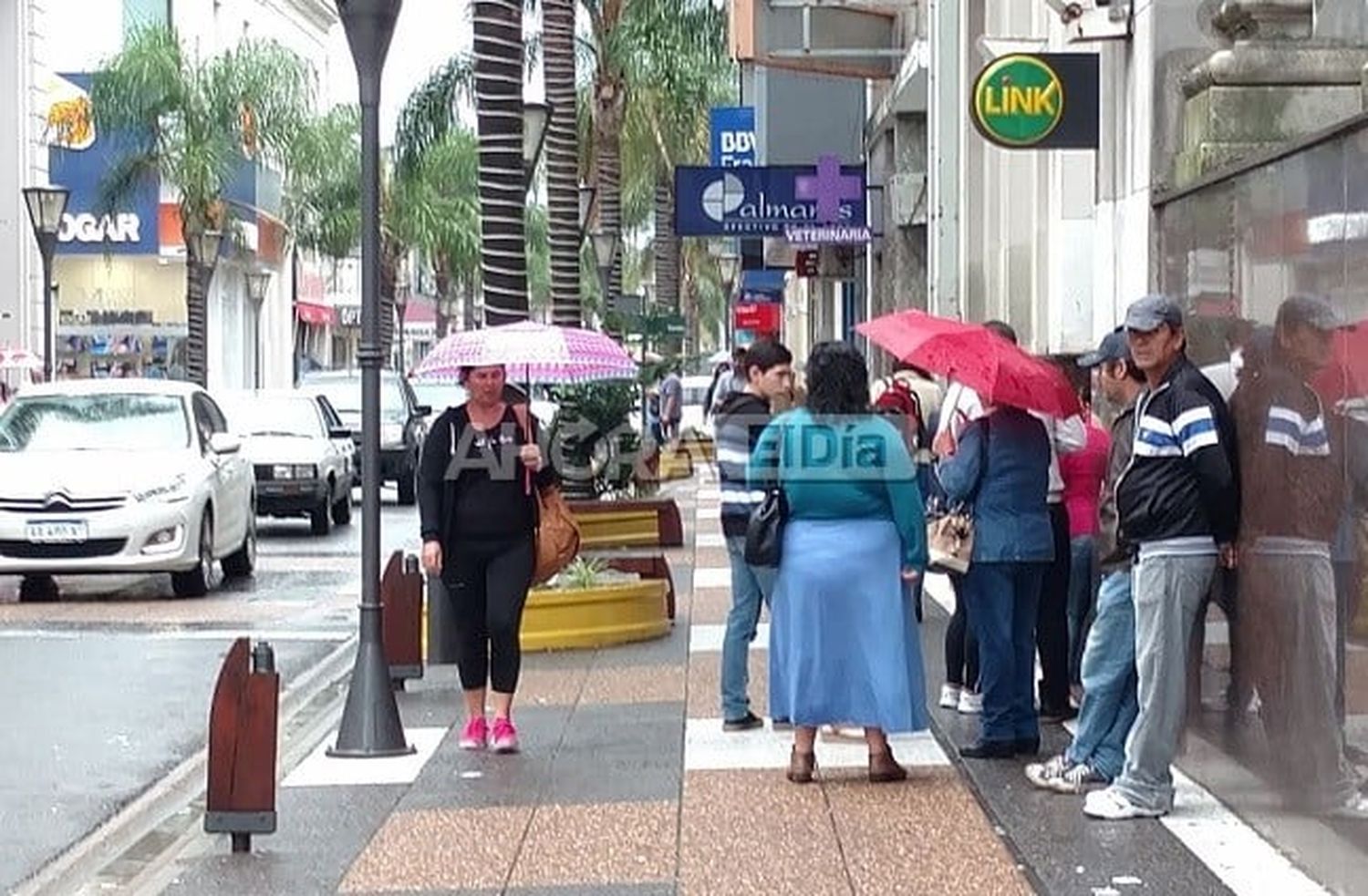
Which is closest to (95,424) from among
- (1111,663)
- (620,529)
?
(620,529)

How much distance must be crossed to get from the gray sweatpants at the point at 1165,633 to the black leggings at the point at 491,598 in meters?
2.97

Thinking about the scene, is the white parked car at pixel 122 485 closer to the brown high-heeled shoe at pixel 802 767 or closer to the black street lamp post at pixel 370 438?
the black street lamp post at pixel 370 438

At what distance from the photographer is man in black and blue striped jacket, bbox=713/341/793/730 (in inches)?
418

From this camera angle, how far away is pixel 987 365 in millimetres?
9477

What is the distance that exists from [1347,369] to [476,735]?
4.68 m

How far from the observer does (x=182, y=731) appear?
472 inches

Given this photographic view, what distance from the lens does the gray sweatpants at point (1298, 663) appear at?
24.2 ft

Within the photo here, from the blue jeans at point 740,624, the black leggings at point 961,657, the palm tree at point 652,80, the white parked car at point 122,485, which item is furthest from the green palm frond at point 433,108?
the blue jeans at point 740,624

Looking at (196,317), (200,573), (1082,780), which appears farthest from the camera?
(196,317)

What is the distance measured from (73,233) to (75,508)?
43.4 m

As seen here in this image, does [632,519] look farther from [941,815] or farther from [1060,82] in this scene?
[941,815]

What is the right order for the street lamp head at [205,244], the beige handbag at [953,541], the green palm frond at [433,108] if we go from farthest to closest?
the street lamp head at [205,244], the green palm frond at [433,108], the beige handbag at [953,541]

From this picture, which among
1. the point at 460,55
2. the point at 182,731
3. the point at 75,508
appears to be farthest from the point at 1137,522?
the point at 460,55

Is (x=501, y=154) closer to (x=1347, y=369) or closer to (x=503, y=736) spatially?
(x=503, y=736)
